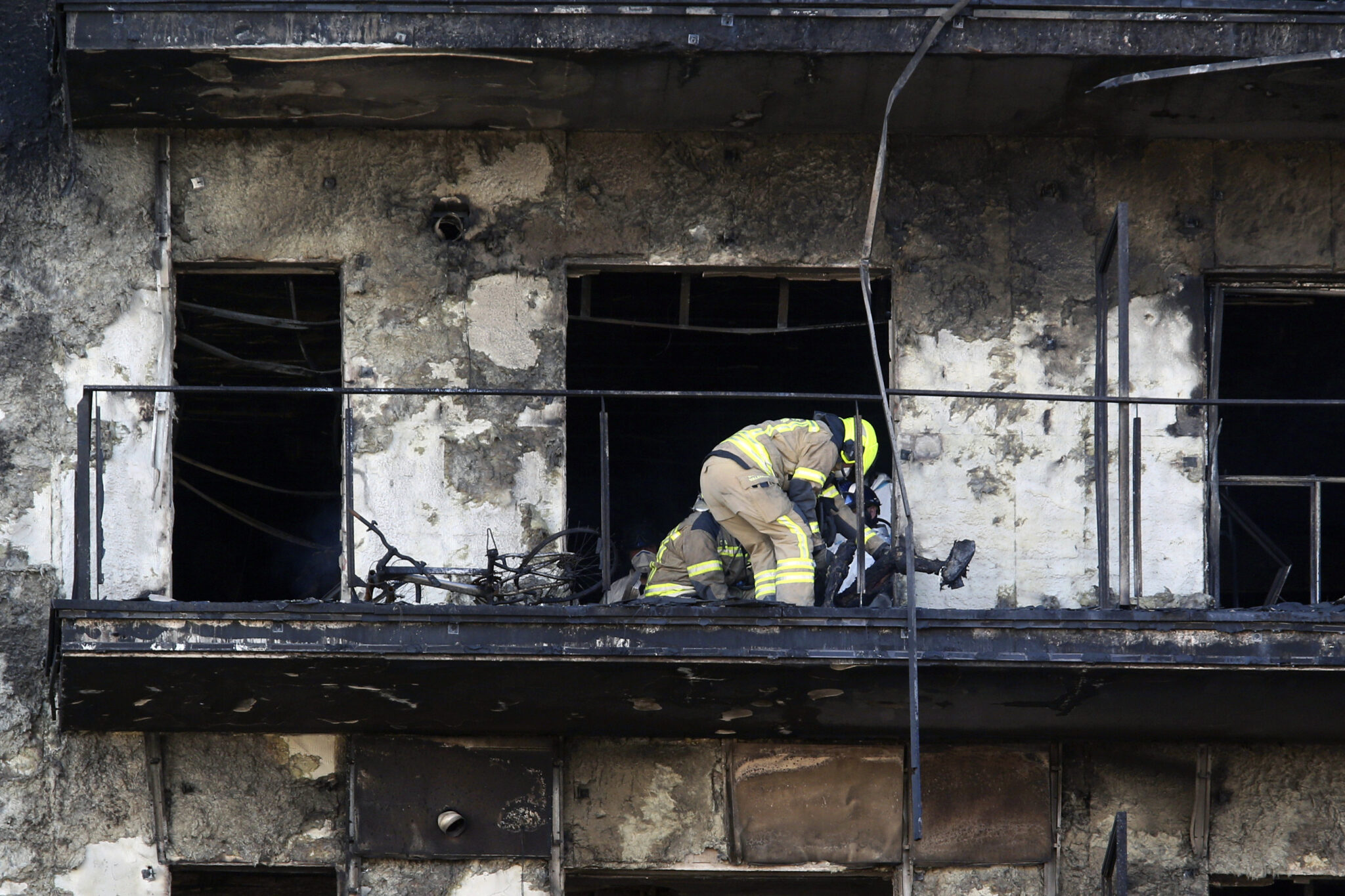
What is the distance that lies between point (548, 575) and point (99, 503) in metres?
1.95

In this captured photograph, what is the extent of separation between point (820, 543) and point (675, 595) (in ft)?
2.32

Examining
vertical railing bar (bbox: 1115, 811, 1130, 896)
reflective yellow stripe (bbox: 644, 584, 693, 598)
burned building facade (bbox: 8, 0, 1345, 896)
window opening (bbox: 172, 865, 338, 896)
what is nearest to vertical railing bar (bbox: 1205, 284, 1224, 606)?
burned building facade (bbox: 8, 0, 1345, 896)

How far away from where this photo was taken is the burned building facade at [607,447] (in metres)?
7.17

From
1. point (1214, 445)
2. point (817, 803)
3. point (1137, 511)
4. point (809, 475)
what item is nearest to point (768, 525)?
point (809, 475)

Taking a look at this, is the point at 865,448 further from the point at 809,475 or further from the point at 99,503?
the point at 99,503

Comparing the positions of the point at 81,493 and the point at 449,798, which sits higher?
the point at 81,493

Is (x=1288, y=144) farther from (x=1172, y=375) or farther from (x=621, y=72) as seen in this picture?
(x=621, y=72)

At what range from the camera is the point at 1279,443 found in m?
11.4

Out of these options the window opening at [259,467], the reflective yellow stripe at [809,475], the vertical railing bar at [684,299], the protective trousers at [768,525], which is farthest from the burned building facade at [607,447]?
the window opening at [259,467]

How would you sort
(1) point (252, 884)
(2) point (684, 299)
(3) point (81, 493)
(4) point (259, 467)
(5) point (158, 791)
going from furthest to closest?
(4) point (259, 467), (2) point (684, 299), (1) point (252, 884), (5) point (158, 791), (3) point (81, 493)

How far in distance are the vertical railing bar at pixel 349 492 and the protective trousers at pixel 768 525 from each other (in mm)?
1623

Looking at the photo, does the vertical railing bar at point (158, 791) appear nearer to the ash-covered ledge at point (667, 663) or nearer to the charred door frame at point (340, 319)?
the ash-covered ledge at point (667, 663)

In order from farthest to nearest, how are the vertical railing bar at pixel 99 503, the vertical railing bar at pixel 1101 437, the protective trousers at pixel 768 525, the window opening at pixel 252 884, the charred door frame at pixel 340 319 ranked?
the window opening at pixel 252 884, the charred door frame at pixel 340 319, the vertical railing bar at pixel 1101 437, the protective trousers at pixel 768 525, the vertical railing bar at pixel 99 503

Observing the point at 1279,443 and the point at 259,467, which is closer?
the point at 259,467
